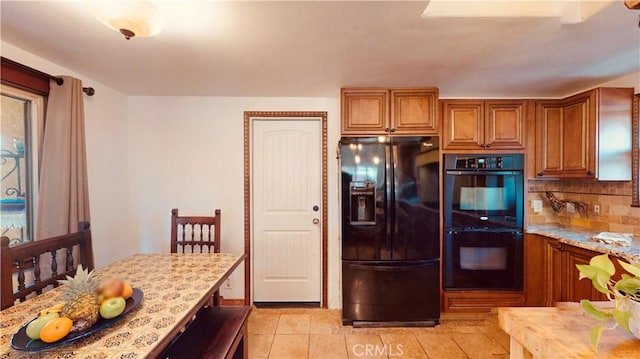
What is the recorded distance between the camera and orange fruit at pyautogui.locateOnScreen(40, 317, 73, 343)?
88 centimetres

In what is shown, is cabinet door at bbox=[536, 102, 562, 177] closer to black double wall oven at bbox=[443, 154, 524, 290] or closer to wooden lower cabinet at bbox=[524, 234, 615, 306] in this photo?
black double wall oven at bbox=[443, 154, 524, 290]

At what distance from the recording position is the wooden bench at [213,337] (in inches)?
54.5

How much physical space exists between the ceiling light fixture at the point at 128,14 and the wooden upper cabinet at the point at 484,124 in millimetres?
2398

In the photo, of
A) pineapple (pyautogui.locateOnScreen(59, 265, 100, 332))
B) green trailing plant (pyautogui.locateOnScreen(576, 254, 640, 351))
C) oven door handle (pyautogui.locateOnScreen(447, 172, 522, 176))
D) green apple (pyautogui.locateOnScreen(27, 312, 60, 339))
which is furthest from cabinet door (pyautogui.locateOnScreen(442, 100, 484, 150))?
green apple (pyautogui.locateOnScreen(27, 312, 60, 339))

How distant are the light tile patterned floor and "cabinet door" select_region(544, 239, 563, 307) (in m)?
0.51

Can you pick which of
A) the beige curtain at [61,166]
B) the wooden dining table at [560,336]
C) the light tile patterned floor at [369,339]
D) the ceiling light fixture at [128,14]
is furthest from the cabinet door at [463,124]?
the beige curtain at [61,166]

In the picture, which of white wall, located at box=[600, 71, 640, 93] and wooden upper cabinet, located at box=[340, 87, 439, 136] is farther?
wooden upper cabinet, located at box=[340, 87, 439, 136]

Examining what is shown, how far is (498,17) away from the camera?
1411 mm

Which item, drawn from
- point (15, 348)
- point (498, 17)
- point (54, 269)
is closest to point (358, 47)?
point (498, 17)

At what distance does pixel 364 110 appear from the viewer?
246cm

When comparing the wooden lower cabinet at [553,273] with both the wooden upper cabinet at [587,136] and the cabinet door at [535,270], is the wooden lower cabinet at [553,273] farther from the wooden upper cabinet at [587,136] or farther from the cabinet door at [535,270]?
the wooden upper cabinet at [587,136]

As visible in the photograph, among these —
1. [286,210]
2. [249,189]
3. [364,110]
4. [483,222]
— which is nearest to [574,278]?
[483,222]

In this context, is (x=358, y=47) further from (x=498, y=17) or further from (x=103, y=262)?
(x=103, y=262)

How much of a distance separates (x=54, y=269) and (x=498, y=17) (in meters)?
2.71
